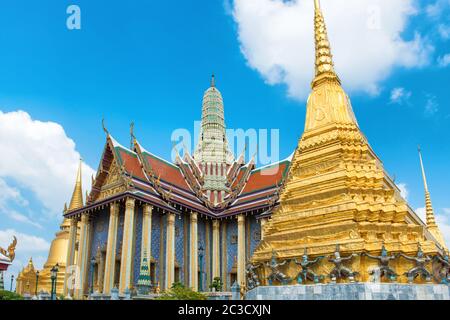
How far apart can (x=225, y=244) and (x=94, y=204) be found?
8.84 meters

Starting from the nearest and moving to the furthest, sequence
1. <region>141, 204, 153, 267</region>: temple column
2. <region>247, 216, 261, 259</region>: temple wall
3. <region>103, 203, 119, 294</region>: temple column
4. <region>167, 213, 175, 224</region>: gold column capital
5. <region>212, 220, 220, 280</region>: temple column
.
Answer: <region>103, 203, 119, 294</region>: temple column → <region>141, 204, 153, 267</region>: temple column → <region>167, 213, 175, 224</region>: gold column capital → <region>247, 216, 261, 259</region>: temple wall → <region>212, 220, 220, 280</region>: temple column

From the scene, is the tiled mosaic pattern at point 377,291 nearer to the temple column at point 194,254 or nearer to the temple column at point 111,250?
the temple column at point 111,250

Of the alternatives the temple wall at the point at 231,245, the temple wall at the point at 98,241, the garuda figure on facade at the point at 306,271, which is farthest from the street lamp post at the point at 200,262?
the garuda figure on facade at the point at 306,271

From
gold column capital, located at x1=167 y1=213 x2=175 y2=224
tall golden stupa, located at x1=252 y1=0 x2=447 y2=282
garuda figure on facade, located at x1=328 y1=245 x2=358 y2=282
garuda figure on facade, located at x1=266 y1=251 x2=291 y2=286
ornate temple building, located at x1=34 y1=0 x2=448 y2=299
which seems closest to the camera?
garuda figure on facade, located at x1=328 y1=245 x2=358 y2=282

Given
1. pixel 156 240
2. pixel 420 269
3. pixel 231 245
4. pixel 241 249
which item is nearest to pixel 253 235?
pixel 241 249

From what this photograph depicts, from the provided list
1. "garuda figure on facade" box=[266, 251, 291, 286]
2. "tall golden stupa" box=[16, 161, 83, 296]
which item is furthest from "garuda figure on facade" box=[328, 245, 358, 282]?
Answer: "tall golden stupa" box=[16, 161, 83, 296]

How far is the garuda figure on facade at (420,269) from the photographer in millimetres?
12227

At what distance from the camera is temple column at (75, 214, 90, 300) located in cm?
2377

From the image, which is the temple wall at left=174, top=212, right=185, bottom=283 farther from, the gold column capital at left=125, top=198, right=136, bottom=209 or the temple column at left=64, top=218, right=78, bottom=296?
the temple column at left=64, top=218, right=78, bottom=296

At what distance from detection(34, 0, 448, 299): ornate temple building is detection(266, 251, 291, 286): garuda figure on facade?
47mm

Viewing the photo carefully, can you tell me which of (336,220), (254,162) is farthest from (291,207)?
(254,162)

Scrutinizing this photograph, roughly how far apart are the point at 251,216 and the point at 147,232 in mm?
7327

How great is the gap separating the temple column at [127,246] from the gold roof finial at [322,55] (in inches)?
455

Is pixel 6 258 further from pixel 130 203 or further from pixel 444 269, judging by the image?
pixel 444 269
